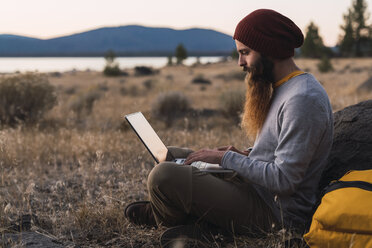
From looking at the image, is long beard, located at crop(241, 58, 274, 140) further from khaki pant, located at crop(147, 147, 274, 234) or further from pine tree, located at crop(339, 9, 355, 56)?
pine tree, located at crop(339, 9, 355, 56)

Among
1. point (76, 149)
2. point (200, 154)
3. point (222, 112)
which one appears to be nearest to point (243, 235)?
point (200, 154)

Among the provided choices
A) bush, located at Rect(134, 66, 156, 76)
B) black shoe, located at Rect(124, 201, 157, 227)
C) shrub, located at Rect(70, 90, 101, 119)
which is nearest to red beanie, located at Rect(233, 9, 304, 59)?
black shoe, located at Rect(124, 201, 157, 227)

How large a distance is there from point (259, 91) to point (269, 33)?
1.33 feet

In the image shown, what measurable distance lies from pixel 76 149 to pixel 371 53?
222 ft

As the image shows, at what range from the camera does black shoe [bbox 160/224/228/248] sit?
3.05m

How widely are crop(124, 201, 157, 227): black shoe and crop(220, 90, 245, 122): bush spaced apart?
20.9 feet

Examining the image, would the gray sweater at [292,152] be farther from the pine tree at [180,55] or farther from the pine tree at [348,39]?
the pine tree at [348,39]

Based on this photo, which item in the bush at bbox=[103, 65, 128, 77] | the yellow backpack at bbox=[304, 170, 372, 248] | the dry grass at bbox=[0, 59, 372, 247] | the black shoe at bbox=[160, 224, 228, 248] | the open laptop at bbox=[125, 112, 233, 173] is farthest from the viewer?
the bush at bbox=[103, 65, 128, 77]

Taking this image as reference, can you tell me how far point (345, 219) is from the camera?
2461mm

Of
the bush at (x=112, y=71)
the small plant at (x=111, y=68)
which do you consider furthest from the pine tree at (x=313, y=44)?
the bush at (x=112, y=71)

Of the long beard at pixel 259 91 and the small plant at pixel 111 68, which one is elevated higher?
the long beard at pixel 259 91

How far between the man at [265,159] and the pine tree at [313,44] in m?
61.3

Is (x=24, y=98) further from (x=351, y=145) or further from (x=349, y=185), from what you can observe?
(x=349, y=185)

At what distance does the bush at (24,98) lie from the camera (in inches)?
370
